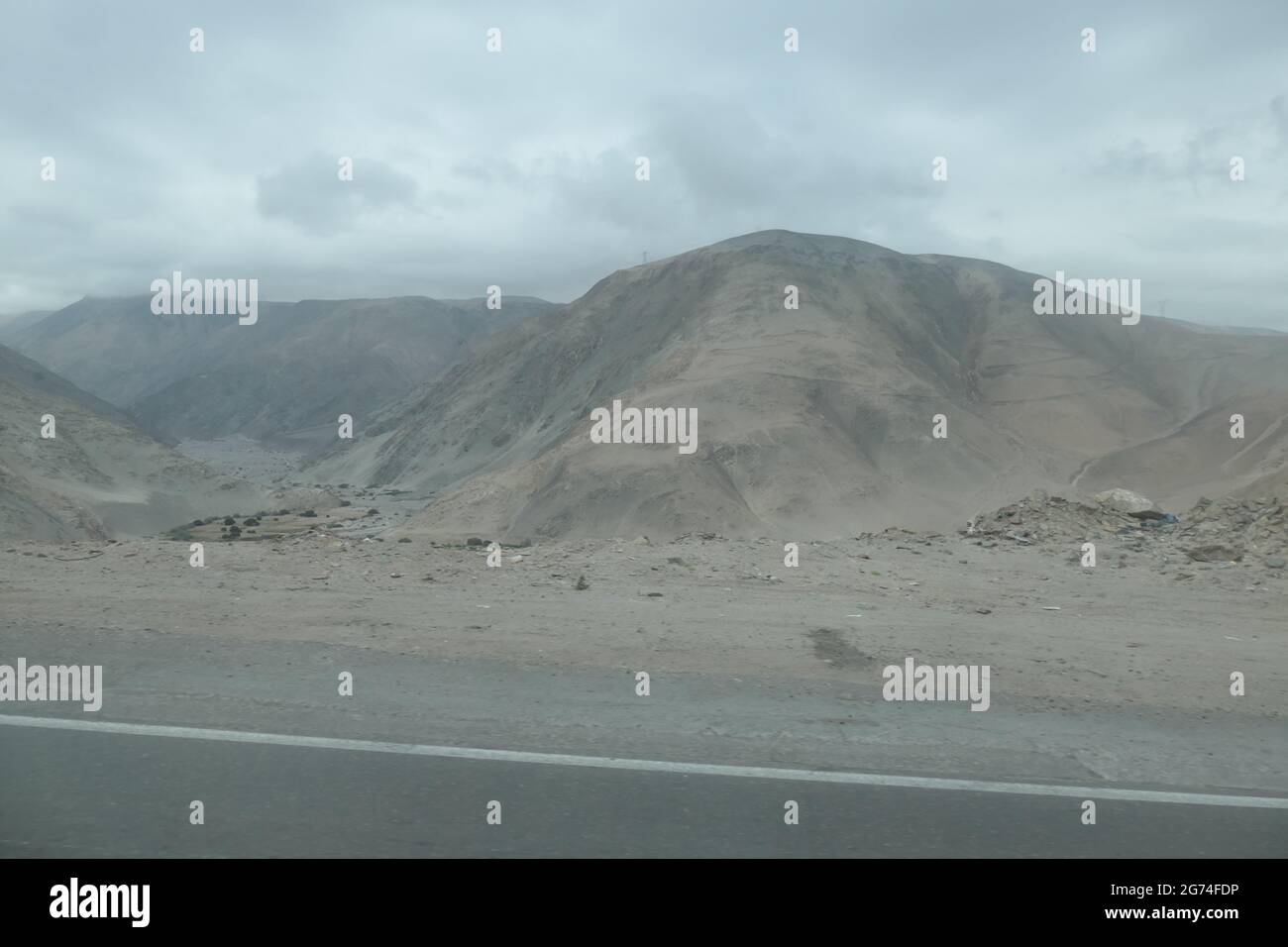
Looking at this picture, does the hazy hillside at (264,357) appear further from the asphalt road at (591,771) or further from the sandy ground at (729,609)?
the asphalt road at (591,771)

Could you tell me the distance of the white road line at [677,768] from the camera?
538 cm

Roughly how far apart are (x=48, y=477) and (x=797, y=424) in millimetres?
30127

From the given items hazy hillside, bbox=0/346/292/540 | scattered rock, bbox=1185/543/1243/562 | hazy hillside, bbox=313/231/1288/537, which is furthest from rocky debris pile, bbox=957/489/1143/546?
hazy hillside, bbox=0/346/292/540

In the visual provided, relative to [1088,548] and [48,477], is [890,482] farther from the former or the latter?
[48,477]

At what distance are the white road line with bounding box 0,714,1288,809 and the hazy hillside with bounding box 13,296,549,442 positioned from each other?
10549 cm

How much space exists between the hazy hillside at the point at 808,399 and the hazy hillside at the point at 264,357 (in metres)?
48.6

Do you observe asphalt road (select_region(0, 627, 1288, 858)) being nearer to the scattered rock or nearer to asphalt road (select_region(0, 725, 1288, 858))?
asphalt road (select_region(0, 725, 1288, 858))

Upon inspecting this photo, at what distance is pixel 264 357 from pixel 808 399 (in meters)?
106

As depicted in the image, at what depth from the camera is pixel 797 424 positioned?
40.2 meters

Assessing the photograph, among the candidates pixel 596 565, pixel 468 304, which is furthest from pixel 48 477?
pixel 468 304

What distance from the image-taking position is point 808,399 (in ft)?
142
